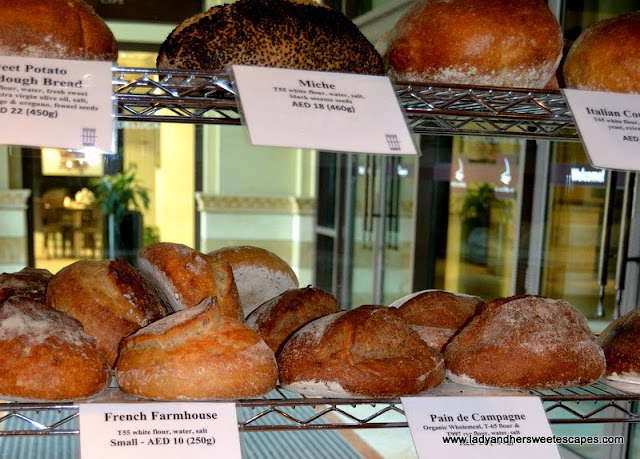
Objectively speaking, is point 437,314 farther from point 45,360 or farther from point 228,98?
point 45,360

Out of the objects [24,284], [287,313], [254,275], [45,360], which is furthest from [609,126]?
[24,284]

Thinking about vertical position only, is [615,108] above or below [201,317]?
above

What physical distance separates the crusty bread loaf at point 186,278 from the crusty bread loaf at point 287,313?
57mm

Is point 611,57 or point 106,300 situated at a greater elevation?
point 611,57

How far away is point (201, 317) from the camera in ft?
2.72

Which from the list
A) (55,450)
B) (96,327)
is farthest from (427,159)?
(96,327)

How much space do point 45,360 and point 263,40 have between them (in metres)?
0.49

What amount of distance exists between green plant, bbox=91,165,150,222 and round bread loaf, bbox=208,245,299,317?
133 inches

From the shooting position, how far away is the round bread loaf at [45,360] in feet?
2.54

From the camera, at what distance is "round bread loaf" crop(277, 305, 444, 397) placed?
0.88m

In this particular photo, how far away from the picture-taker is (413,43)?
949 millimetres

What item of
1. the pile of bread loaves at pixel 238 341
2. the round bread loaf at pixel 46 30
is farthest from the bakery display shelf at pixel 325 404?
the round bread loaf at pixel 46 30

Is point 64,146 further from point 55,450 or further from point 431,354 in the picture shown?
point 55,450

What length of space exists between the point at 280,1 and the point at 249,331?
46 cm
